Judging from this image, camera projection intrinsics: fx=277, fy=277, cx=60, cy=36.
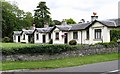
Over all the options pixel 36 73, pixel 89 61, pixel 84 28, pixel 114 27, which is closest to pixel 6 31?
pixel 84 28

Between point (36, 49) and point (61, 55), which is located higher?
point (36, 49)

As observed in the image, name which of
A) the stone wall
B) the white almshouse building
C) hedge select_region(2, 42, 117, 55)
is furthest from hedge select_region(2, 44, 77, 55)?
the white almshouse building

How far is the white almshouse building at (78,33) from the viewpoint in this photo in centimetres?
4038

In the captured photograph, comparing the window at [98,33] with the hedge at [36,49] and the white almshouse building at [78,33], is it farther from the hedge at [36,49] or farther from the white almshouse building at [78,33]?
the hedge at [36,49]

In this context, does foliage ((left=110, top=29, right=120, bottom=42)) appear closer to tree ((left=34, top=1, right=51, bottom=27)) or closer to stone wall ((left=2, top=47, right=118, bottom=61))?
stone wall ((left=2, top=47, right=118, bottom=61))

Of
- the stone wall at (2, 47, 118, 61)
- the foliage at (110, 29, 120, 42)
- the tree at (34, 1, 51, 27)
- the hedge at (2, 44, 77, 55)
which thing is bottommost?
the stone wall at (2, 47, 118, 61)

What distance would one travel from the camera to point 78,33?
4688cm

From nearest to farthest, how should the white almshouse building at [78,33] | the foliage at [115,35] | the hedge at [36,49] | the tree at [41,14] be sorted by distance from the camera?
the hedge at [36,49]
the foliage at [115,35]
the white almshouse building at [78,33]
the tree at [41,14]

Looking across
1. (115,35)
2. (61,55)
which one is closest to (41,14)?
(115,35)

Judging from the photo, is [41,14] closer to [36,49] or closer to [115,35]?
[115,35]

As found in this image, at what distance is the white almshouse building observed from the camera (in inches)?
1590

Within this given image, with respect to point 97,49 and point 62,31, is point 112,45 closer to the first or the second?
point 97,49

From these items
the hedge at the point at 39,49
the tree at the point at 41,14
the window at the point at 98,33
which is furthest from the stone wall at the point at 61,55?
the tree at the point at 41,14

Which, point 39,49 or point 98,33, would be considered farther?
point 98,33
